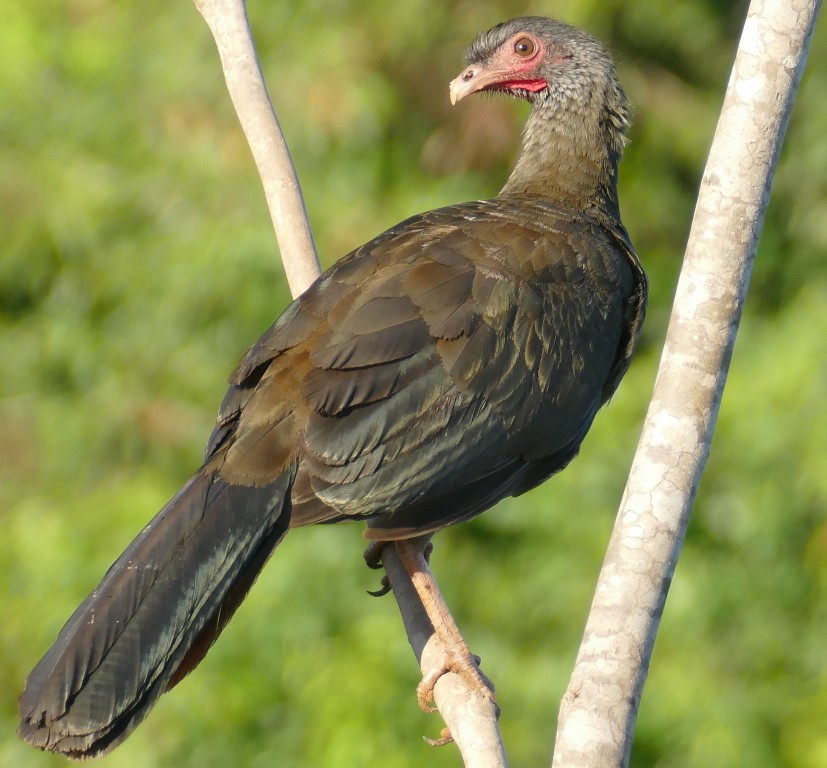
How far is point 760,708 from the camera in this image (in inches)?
231

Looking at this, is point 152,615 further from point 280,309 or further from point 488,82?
point 280,309

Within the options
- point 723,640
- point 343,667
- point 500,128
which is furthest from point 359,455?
point 500,128

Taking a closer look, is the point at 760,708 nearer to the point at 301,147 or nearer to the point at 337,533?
the point at 337,533

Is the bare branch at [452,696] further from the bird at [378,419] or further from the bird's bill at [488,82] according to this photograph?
the bird's bill at [488,82]

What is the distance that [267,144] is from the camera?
157 inches

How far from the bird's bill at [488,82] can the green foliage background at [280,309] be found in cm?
145

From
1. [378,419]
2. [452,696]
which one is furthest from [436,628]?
[378,419]

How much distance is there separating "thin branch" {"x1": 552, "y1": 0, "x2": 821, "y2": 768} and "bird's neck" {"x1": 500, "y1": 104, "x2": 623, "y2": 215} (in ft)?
4.69

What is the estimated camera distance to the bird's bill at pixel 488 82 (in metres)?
4.87

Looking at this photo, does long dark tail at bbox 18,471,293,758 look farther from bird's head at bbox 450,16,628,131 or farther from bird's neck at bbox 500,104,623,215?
bird's head at bbox 450,16,628,131

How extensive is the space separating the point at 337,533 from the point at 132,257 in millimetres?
1867

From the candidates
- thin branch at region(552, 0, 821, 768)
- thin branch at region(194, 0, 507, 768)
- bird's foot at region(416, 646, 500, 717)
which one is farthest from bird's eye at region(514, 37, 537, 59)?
bird's foot at region(416, 646, 500, 717)

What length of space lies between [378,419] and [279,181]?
2.71ft

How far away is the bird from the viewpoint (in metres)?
3.25
